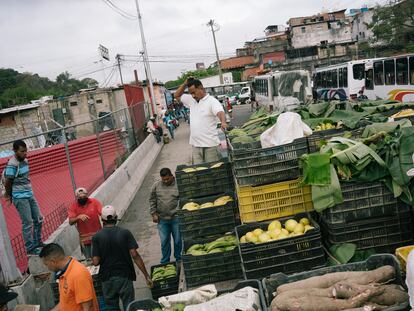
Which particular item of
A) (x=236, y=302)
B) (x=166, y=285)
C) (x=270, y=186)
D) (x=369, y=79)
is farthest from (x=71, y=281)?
(x=369, y=79)

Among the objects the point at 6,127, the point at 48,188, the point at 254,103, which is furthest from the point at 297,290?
the point at 254,103

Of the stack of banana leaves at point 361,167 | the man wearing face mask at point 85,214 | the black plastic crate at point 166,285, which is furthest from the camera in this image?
the man wearing face mask at point 85,214

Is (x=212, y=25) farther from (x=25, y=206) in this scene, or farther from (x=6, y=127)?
(x=25, y=206)

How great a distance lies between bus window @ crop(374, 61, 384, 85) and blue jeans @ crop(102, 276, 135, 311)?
19.1 m

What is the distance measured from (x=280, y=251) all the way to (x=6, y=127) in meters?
29.1

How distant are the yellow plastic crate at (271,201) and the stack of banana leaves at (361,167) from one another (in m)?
0.38

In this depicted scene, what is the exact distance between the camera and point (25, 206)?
699cm

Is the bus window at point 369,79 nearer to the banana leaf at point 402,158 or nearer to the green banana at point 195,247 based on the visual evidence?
the banana leaf at point 402,158

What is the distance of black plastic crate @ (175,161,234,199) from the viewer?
6070 millimetres

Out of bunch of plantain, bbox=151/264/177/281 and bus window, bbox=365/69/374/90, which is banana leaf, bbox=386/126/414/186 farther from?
bus window, bbox=365/69/374/90

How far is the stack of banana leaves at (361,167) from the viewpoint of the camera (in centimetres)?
418

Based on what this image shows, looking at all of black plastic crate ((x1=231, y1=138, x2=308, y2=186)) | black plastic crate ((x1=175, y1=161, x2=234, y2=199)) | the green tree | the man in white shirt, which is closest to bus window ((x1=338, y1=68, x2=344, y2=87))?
the green tree

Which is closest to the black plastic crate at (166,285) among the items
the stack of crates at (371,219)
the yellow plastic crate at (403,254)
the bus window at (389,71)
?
the stack of crates at (371,219)

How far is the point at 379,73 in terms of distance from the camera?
2075 centimetres
